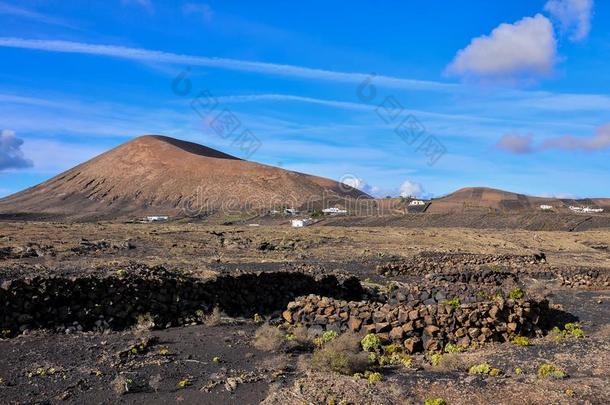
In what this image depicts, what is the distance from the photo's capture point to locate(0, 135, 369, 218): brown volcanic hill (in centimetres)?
10044

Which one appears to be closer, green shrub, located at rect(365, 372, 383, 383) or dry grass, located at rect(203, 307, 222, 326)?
green shrub, located at rect(365, 372, 383, 383)

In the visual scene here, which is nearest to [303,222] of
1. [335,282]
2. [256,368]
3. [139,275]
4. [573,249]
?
[573,249]

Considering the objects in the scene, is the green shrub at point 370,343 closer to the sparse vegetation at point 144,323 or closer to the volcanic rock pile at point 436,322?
the volcanic rock pile at point 436,322

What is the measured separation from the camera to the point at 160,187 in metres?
110

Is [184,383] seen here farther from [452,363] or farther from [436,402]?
[452,363]

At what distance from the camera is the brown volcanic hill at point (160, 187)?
100 meters

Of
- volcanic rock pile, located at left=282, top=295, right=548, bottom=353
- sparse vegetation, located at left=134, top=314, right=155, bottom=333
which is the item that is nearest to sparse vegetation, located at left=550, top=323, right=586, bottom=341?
volcanic rock pile, located at left=282, top=295, right=548, bottom=353

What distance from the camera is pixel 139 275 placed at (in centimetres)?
1373

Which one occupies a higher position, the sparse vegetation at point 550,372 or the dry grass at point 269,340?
the dry grass at point 269,340

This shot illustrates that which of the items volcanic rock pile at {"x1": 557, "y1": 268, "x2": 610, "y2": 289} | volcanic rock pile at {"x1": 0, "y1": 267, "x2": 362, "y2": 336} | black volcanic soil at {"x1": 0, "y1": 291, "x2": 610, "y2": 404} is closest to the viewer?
black volcanic soil at {"x1": 0, "y1": 291, "x2": 610, "y2": 404}

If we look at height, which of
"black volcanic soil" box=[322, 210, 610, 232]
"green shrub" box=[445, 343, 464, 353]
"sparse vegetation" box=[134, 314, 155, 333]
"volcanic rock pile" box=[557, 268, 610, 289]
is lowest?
"green shrub" box=[445, 343, 464, 353]

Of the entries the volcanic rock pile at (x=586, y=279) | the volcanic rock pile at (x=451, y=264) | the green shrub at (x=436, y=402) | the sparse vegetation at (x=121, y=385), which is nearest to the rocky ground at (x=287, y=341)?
the sparse vegetation at (x=121, y=385)

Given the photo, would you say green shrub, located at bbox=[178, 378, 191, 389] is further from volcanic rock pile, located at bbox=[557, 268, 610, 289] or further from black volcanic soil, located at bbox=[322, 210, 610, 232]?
black volcanic soil, located at bbox=[322, 210, 610, 232]

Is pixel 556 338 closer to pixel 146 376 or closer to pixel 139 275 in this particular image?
pixel 146 376
